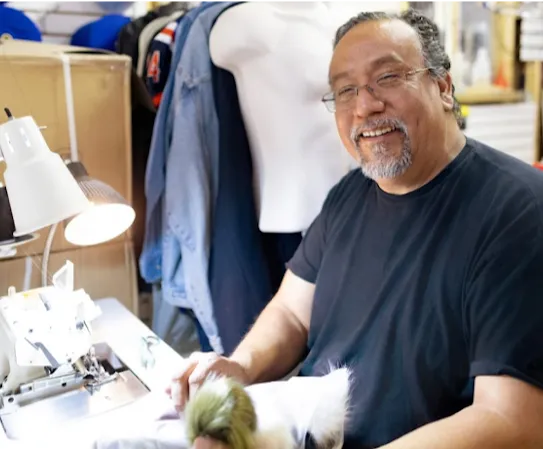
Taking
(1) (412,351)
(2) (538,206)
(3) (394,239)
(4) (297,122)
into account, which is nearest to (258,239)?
(4) (297,122)

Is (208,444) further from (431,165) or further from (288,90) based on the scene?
(288,90)

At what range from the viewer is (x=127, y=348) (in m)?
1.34

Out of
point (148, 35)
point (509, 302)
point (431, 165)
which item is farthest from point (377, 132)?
point (148, 35)

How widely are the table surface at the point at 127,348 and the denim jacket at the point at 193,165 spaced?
18 centimetres

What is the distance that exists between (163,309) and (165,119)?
527 mm

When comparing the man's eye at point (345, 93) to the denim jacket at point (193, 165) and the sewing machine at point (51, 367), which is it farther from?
the sewing machine at point (51, 367)

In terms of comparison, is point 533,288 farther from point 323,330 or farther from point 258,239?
point 258,239

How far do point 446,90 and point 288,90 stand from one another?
17.2 inches

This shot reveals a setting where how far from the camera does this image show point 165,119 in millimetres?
1576

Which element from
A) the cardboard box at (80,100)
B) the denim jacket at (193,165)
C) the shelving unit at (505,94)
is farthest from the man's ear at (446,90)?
the shelving unit at (505,94)

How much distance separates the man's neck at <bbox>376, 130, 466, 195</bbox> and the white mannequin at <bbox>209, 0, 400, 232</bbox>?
0.43 metres

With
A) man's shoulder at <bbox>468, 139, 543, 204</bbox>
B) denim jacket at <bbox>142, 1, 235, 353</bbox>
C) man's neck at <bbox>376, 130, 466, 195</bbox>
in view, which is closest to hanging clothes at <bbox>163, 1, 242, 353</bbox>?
denim jacket at <bbox>142, 1, 235, 353</bbox>

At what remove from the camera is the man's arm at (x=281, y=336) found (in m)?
1.20

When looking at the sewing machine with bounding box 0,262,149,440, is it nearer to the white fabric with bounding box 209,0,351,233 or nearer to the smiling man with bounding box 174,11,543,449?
the smiling man with bounding box 174,11,543,449
